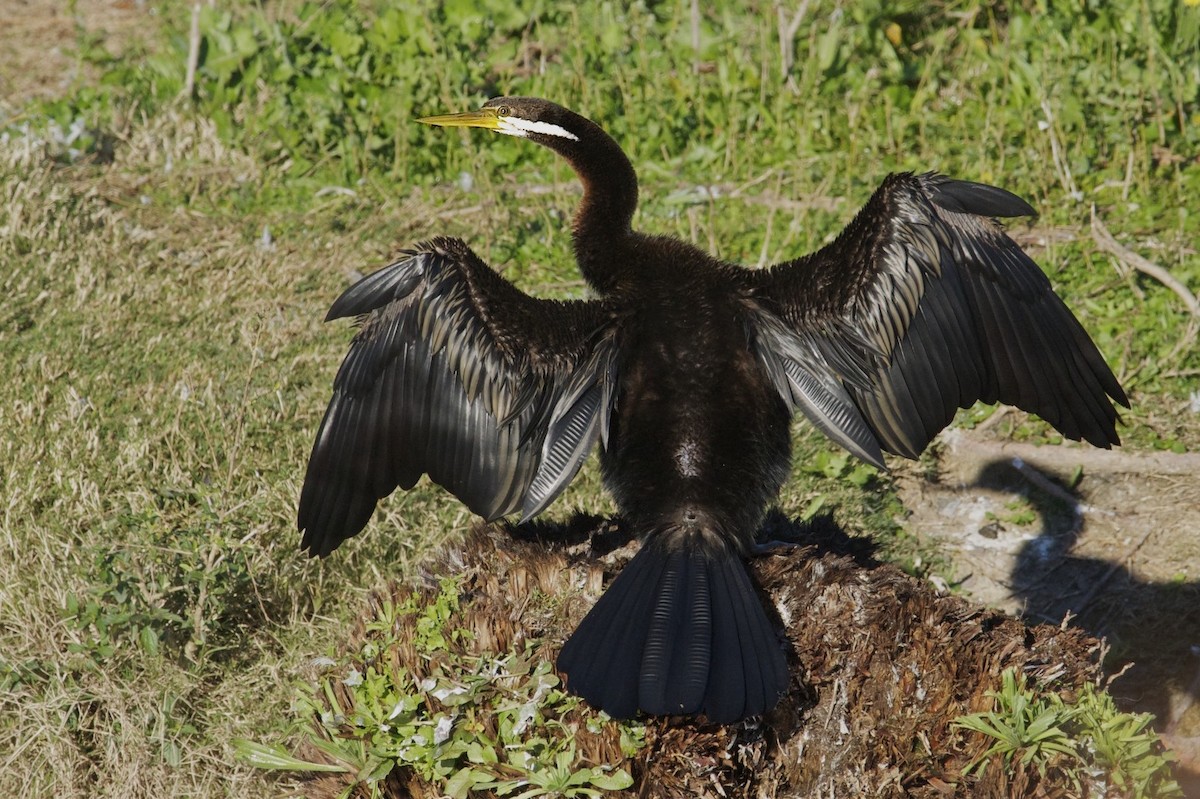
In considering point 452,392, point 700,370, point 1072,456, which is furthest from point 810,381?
point 1072,456

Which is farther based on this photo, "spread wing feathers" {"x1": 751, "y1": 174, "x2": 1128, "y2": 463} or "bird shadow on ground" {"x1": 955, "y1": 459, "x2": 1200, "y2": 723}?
"bird shadow on ground" {"x1": 955, "y1": 459, "x2": 1200, "y2": 723}

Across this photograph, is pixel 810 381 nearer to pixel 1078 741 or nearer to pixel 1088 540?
pixel 1078 741

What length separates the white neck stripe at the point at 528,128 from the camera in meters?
4.16

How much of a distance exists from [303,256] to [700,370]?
10.3 feet

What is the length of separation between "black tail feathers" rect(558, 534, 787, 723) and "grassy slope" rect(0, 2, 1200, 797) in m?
1.23

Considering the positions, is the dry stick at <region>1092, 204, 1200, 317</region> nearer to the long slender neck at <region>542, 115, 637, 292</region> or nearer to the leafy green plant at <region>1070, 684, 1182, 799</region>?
the long slender neck at <region>542, 115, 637, 292</region>

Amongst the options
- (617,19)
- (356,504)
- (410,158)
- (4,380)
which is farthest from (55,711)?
(617,19)

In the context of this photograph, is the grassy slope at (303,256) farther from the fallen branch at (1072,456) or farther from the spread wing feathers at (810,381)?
the spread wing feathers at (810,381)

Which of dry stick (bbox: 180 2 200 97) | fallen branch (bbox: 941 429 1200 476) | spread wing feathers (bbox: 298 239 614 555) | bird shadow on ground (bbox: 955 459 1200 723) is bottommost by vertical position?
bird shadow on ground (bbox: 955 459 1200 723)

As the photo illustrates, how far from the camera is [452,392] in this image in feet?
11.9

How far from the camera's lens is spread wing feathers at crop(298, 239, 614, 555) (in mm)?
3529

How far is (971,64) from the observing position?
7.05m

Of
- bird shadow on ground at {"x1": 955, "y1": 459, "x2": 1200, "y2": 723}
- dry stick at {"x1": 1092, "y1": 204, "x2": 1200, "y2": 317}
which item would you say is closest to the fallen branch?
bird shadow on ground at {"x1": 955, "y1": 459, "x2": 1200, "y2": 723}

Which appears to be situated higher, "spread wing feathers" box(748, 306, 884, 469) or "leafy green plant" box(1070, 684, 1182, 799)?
"spread wing feathers" box(748, 306, 884, 469)
